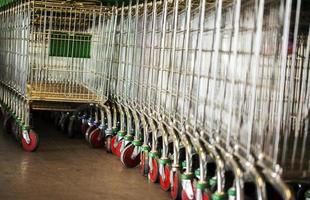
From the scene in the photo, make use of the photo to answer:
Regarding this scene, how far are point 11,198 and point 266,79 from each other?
7.28 ft

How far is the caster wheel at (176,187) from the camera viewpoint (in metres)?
4.18

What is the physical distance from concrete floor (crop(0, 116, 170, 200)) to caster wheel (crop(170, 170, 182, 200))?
0.22 m

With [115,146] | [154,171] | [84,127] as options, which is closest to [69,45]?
[115,146]

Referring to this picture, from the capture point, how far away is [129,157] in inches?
216

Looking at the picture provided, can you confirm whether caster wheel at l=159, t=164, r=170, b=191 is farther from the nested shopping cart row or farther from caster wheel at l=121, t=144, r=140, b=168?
caster wheel at l=121, t=144, r=140, b=168

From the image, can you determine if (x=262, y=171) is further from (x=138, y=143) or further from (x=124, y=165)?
(x=124, y=165)

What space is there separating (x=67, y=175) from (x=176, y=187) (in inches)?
50.6

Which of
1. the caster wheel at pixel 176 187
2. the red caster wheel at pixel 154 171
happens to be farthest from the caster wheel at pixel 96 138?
the caster wheel at pixel 176 187

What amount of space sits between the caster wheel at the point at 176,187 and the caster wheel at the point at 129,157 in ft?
3.83

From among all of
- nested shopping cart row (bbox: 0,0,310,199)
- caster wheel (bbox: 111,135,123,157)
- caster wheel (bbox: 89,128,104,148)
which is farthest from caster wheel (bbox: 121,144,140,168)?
caster wheel (bbox: 89,128,104,148)

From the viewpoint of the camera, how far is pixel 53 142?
6895mm

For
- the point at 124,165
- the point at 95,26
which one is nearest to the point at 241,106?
the point at 124,165

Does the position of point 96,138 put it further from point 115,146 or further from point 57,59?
point 57,59

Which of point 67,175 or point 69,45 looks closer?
point 67,175
